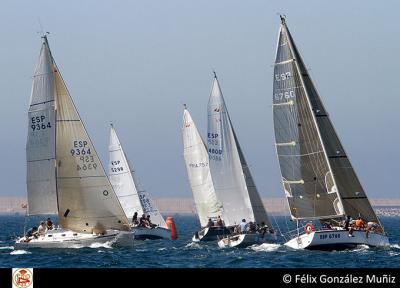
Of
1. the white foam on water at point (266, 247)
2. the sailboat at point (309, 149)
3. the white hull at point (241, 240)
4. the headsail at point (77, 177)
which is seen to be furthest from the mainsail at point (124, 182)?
the sailboat at point (309, 149)

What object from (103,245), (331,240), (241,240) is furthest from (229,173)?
(331,240)

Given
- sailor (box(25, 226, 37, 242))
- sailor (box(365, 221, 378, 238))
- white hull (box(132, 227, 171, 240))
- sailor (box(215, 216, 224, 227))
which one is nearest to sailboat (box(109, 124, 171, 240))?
white hull (box(132, 227, 171, 240))

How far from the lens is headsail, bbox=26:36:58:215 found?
44.1m

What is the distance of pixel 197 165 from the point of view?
63281 millimetres

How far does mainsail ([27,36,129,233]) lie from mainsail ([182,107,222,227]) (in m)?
17.6

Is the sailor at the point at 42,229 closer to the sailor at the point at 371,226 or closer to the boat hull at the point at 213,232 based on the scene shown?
the boat hull at the point at 213,232

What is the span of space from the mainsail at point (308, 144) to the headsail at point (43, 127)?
10.5 meters

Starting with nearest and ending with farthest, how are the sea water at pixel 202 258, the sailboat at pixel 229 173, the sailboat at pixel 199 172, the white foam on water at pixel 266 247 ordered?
the sea water at pixel 202 258 → the white foam on water at pixel 266 247 → the sailboat at pixel 229 173 → the sailboat at pixel 199 172

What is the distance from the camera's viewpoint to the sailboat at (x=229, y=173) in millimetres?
55031

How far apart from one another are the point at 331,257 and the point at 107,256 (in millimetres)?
9286

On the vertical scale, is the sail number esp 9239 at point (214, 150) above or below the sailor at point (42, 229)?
above

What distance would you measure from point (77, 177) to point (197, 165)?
767 inches

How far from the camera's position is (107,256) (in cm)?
3972
